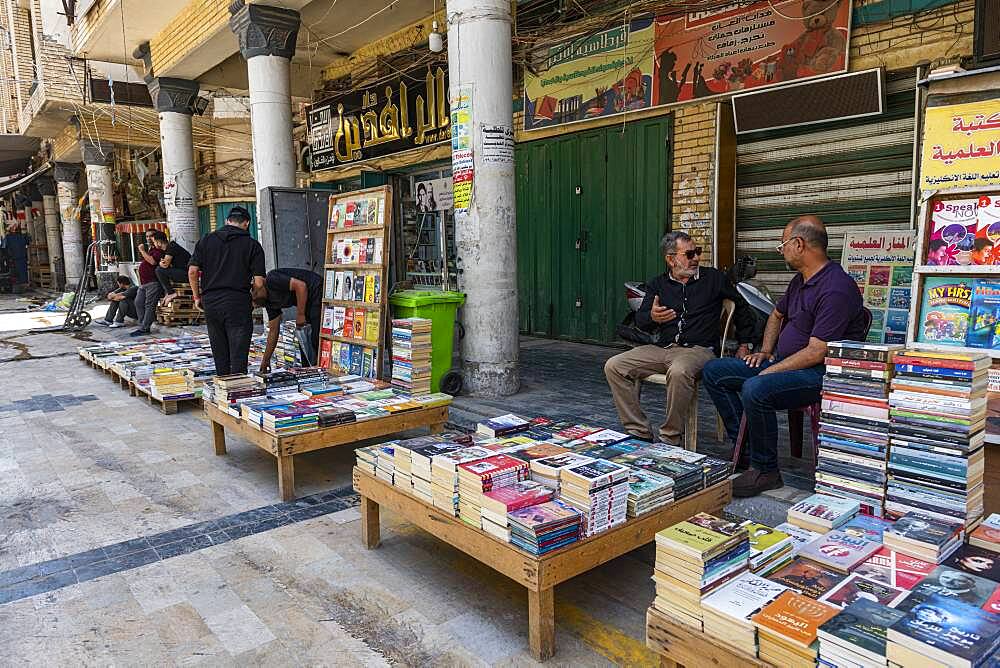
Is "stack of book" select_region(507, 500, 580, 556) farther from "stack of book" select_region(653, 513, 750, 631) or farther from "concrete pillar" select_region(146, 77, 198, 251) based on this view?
"concrete pillar" select_region(146, 77, 198, 251)

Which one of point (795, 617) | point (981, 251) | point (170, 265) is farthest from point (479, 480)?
point (170, 265)

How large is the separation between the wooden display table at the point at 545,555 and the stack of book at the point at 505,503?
0.04 m

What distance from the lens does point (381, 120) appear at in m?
12.0

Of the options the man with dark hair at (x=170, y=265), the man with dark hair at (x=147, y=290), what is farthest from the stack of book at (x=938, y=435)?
the man with dark hair at (x=147, y=290)

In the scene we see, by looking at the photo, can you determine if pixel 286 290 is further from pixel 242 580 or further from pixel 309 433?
pixel 242 580

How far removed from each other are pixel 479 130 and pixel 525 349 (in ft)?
12.3

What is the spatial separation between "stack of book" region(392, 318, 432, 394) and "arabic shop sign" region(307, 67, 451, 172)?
5.69 meters

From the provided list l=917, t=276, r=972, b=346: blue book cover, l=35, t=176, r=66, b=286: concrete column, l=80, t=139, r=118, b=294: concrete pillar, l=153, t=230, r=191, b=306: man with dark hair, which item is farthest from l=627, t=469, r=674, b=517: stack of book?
l=35, t=176, r=66, b=286: concrete column

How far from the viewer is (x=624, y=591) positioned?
302 centimetres

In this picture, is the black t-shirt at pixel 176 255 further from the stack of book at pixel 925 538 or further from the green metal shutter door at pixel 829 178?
the stack of book at pixel 925 538

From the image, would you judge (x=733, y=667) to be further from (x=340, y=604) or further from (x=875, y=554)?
(x=340, y=604)

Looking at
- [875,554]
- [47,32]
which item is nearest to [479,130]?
[875,554]

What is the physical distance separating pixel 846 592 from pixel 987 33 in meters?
5.22

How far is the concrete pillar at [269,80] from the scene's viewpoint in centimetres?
938
